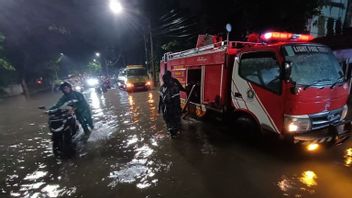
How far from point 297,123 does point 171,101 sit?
3.29 metres

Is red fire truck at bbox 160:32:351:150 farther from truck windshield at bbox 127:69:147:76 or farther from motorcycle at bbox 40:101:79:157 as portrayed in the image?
truck windshield at bbox 127:69:147:76

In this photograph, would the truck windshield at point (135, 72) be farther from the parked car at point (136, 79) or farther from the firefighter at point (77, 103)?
the firefighter at point (77, 103)

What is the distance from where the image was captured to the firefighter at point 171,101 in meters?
6.70

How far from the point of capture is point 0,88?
25.6 meters

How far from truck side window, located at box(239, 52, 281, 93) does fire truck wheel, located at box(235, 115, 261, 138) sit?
942 millimetres

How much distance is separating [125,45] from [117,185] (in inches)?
1413

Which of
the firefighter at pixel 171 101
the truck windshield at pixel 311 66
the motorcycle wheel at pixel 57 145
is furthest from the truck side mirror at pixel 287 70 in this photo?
the motorcycle wheel at pixel 57 145

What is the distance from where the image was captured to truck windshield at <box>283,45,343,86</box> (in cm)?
461

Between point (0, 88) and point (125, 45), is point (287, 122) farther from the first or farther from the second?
point (125, 45)

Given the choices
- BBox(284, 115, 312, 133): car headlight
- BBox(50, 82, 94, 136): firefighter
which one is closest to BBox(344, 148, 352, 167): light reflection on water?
→ BBox(284, 115, 312, 133): car headlight

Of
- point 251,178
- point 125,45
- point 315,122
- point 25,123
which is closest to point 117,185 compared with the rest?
point 251,178

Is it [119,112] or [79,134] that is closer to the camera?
[79,134]

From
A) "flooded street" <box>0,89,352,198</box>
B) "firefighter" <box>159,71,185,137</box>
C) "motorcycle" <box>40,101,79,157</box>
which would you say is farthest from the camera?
"firefighter" <box>159,71,185,137</box>

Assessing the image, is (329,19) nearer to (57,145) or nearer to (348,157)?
(348,157)
